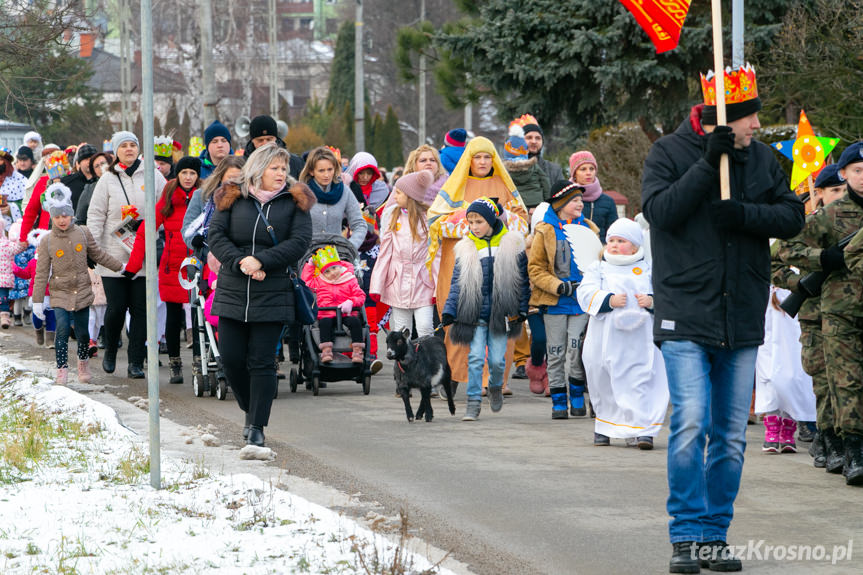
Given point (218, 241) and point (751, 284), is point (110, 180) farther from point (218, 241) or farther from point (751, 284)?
point (751, 284)

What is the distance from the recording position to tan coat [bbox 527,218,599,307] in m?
12.2

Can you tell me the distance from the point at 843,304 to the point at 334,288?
5.71 m

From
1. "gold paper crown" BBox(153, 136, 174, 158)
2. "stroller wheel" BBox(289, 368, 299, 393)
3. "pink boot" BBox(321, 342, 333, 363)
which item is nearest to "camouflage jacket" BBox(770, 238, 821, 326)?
"pink boot" BBox(321, 342, 333, 363)

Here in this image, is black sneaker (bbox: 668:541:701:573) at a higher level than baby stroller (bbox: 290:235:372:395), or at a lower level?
lower

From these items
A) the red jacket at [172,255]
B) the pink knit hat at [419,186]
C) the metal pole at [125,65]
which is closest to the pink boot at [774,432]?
the pink knit hat at [419,186]

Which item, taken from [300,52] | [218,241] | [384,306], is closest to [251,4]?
[300,52]

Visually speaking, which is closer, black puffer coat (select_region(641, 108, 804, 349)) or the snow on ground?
the snow on ground

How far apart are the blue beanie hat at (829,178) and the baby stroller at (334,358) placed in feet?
16.8

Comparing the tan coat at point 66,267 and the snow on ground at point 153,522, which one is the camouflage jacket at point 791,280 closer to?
the snow on ground at point 153,522

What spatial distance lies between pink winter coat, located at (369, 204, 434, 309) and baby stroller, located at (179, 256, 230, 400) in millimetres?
1710

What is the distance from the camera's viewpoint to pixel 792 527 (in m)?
7.53

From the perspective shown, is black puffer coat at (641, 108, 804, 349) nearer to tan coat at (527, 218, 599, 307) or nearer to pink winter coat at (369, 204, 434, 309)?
tan coat at (527, 218, 599, 307)

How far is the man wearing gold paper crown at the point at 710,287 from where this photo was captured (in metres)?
6.57

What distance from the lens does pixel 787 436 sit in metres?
10.3
